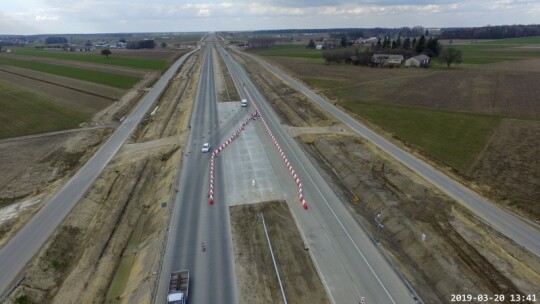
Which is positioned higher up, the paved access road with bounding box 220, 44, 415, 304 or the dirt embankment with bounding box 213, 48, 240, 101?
the dirt embankment with bounding box 213, 48, 240, 101

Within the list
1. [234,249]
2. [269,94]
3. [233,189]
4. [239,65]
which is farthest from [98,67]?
[234,249]

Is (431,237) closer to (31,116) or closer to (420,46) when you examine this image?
(31,116)

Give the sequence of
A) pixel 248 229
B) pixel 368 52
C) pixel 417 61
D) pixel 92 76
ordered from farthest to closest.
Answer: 1. pixel 368 52
2. pixel 417 61
3. pixel 92 76
4. pixel 248 229

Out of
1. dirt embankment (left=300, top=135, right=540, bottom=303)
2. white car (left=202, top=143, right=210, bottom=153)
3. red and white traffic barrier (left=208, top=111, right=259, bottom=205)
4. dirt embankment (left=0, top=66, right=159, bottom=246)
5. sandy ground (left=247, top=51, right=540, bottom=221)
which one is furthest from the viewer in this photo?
white car (left=202, top=143, right=210, bottom=153)

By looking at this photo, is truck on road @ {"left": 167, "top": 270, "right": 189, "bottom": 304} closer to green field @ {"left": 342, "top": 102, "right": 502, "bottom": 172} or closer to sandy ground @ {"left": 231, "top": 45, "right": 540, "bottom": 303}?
sandy ground @ {"left": 231, "top": 45, "right": 540, "bottom": 303}

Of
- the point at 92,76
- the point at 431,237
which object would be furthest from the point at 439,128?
the point at 92,76

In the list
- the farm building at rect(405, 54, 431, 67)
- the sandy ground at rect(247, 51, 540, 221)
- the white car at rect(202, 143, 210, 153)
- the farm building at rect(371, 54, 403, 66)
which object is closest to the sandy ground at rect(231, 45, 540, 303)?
the sandy ground at rect(247, 51, 540, 221)
